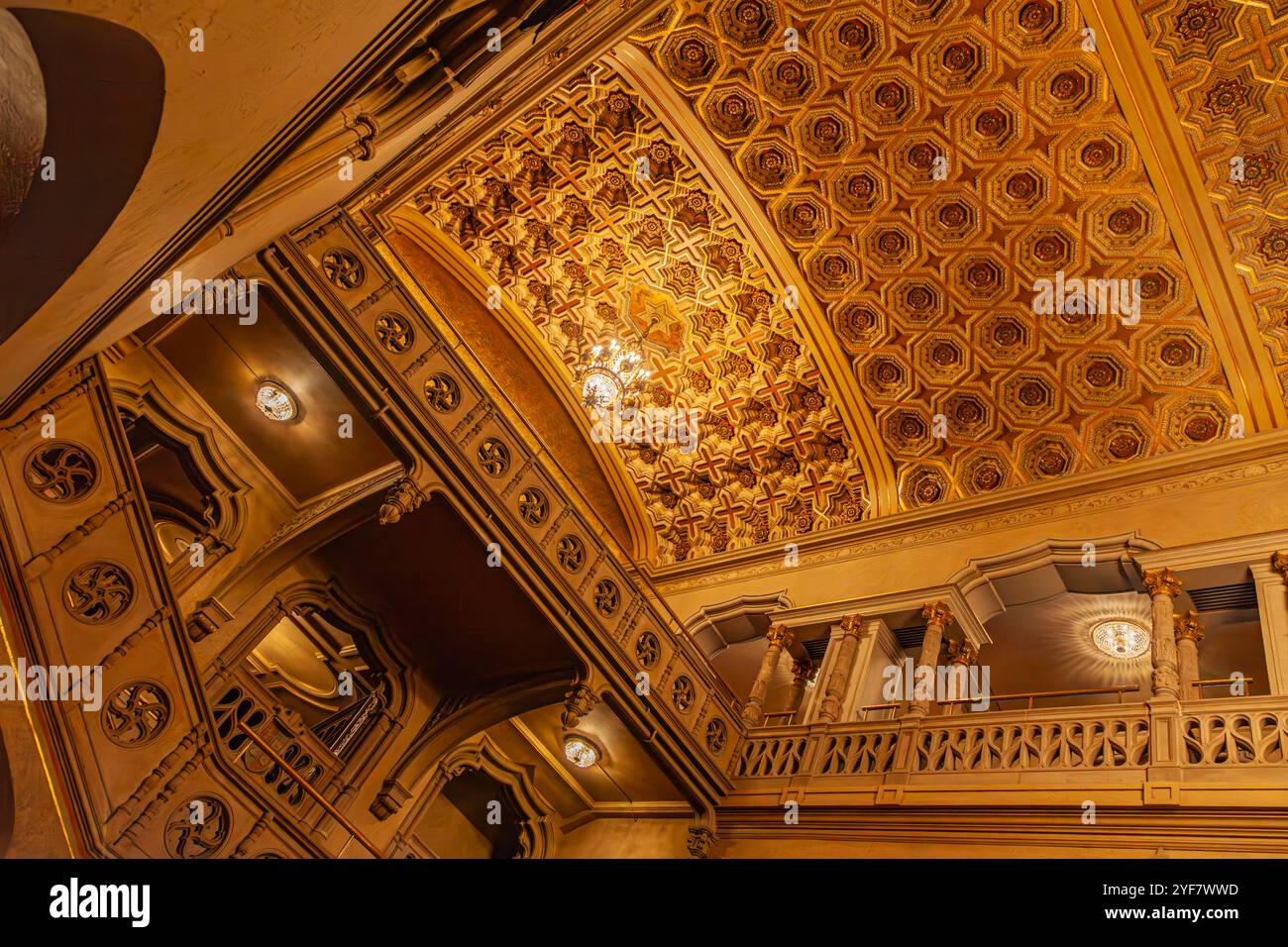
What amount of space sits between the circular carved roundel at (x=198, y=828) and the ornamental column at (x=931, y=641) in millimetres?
6374

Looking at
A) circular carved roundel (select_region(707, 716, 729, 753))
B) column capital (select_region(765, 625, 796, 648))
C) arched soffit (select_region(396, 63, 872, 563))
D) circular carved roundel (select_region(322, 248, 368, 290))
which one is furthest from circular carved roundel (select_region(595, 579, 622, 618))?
arched soffit (select_region(396, 63, 872, 563))

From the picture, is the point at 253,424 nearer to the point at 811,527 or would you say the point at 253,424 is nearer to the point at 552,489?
the point at 552,489

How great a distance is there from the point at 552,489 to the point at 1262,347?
8.19 m

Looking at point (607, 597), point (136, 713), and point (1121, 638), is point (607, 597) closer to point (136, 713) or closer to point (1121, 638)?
point (136, 713)

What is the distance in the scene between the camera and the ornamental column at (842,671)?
10594 millimetres

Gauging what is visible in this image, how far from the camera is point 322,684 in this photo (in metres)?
13.5

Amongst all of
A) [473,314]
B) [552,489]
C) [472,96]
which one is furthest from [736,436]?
[472,96]

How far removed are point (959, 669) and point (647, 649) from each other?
3.57 meters

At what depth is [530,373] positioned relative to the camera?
15406mm

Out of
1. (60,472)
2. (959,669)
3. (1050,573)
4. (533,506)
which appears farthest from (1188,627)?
(60,472)

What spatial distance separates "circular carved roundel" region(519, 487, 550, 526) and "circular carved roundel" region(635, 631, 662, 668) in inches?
62.6

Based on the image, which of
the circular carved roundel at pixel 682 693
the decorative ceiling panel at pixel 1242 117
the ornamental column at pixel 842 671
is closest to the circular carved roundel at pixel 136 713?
the circular carved roundel at pixel 682 693

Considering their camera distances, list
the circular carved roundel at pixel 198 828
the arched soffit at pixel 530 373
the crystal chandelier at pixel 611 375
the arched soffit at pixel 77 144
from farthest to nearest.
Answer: the crystal chandelier at pixel 611 375 → the arched soffit at pixel 530 373 → the circular carved roundel at pixel 198 828 → the arched soffit at pixel 77 144

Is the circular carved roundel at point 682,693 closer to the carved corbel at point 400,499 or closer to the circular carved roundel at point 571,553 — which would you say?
the circular carved roundel at point 571,553
